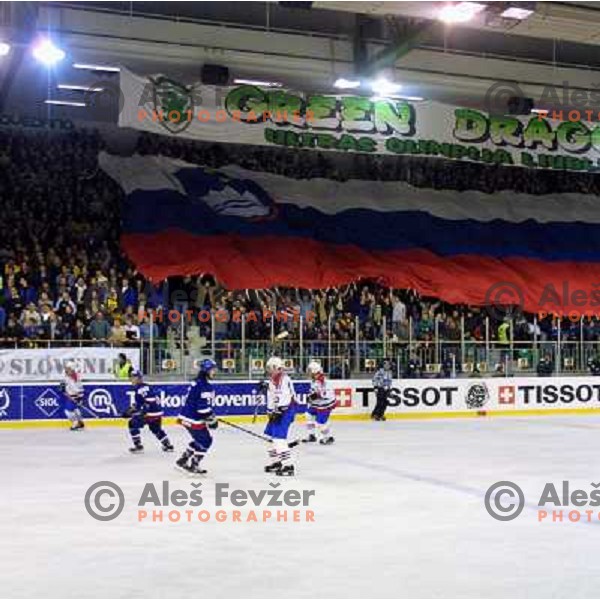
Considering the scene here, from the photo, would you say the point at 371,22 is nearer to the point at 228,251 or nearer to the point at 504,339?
the point at 228,251

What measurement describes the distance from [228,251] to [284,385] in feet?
40.0

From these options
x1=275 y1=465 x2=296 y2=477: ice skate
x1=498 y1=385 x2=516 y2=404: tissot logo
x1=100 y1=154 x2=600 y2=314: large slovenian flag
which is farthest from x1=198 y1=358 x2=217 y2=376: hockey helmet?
x1=498 y1=385 x2=516 y2=404: tissot logo

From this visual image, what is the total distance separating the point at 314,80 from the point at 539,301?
815 centimetres

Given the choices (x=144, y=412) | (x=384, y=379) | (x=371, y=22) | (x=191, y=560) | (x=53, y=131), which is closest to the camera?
(x=191, y=560)

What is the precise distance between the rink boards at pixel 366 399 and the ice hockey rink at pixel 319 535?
4.84 m

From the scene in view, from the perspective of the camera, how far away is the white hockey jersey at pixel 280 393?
11.5m

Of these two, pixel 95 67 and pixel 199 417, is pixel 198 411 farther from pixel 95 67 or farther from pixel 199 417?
pixel 95 67

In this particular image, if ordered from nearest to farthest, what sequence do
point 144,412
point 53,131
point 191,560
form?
point 191,560 → point 144,412 → point 53,131

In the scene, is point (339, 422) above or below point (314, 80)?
below

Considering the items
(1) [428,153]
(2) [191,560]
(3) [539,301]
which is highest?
(1) [428,153]

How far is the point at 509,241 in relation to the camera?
27578 millimetres

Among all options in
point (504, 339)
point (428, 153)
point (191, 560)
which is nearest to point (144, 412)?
point (191, 560)

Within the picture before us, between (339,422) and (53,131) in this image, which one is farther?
(53,131)

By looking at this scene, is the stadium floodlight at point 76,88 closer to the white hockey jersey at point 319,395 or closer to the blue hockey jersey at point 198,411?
the white hockey jersey at point 319,395
